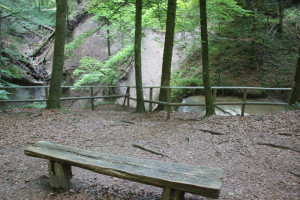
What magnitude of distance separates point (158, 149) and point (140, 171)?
2.20 m

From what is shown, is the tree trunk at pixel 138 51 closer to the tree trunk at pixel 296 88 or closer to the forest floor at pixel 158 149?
the forest floor at pixel 158 149

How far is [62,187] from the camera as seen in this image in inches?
116

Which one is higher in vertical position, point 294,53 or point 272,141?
point 294,53

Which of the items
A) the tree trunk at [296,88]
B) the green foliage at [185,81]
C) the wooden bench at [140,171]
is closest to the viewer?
the wooden bench at [140,171]

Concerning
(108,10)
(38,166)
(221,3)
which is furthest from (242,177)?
(108,10)

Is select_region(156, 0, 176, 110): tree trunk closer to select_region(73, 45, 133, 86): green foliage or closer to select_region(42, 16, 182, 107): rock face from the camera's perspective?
select_region(73, 45, 133, 86): green foliage

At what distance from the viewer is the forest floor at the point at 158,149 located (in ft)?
9.61

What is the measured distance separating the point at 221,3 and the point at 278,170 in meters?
8.06

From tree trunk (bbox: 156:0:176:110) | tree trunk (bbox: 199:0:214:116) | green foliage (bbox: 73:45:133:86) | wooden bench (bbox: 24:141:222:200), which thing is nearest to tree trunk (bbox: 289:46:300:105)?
tree trunk (bbox: 199:0:214:116)

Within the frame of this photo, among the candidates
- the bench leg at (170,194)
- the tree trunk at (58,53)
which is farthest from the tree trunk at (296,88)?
the tree trunk at (58,53)

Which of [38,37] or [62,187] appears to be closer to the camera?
[62,187]

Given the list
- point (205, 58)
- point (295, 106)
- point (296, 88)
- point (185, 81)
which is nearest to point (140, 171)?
point (205, 58)

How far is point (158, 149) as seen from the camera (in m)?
4.56

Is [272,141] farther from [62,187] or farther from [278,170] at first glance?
[62,187]
